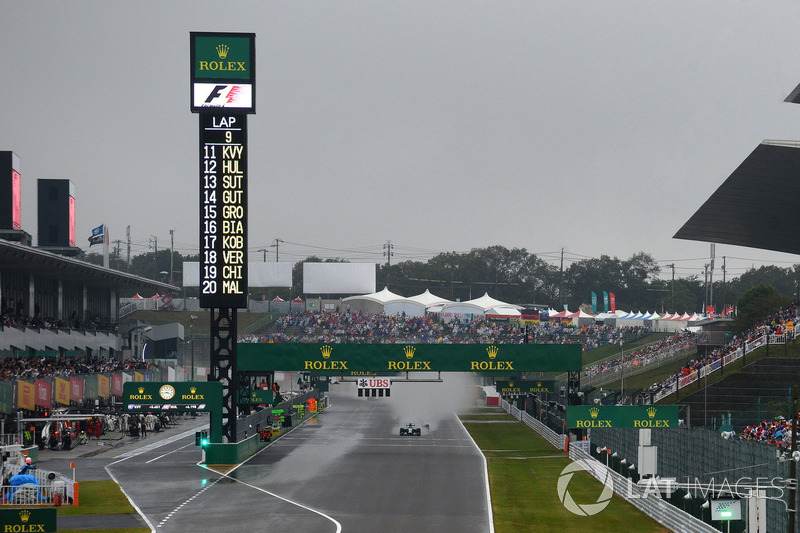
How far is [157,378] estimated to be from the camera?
88688 millimetres

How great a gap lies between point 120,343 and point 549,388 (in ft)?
153

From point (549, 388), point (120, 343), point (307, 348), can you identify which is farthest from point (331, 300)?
point (307, 348)

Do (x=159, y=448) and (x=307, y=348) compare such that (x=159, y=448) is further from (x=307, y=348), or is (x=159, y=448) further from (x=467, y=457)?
(x=467, y=457)

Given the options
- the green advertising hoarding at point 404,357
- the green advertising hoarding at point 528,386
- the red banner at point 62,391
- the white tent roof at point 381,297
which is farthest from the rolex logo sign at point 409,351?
the white tent roof at point 381,297

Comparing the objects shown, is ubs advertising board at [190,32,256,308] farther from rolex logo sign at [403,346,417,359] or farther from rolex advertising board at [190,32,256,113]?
rolex logo sign at [403,346,417,359]

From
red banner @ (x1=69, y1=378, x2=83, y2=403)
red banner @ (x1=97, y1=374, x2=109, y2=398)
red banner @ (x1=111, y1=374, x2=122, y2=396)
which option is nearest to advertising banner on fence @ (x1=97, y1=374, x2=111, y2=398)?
red banner @ (x1=97, y1=374, x2=109, y2=398)

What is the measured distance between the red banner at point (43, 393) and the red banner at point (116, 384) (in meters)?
14.3

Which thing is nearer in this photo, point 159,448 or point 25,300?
point 159,448

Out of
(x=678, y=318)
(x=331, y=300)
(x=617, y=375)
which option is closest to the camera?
(x=617, y=375)

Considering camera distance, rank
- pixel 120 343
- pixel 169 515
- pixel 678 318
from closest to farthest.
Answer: pixel 169 515 < pixel 120 343 < pixel 678 318

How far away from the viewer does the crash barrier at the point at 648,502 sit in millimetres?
27750

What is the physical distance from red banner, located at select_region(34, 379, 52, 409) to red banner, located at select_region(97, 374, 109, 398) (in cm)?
1035

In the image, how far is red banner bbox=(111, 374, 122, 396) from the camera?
70875mm

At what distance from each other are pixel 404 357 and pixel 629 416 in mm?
14535
